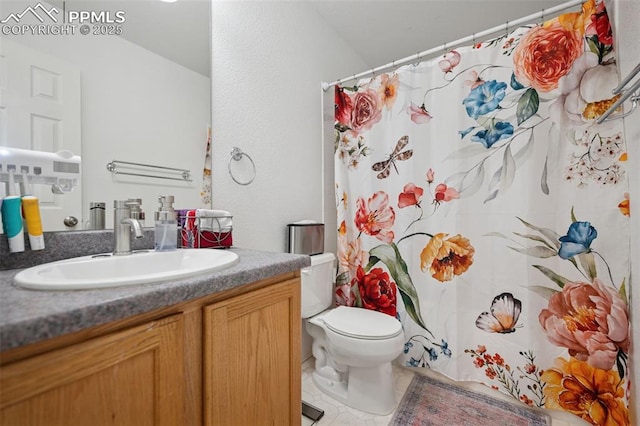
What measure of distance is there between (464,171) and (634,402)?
1124 mm

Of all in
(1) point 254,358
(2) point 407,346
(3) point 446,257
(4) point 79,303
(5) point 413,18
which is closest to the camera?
(4) point 79,303

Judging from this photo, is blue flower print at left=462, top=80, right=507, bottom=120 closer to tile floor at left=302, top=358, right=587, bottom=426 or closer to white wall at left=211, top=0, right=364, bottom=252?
white wall at left=211, top=0, right=364, bottom=252

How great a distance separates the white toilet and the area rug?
0.10 metres

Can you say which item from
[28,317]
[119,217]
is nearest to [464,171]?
[119,217]

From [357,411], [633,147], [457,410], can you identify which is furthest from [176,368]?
[633,147]

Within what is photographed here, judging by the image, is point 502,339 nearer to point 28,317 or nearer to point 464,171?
point 464,171

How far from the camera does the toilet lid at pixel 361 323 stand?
133 cm

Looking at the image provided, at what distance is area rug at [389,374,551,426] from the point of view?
1309mm

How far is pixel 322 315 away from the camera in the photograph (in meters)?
1.61

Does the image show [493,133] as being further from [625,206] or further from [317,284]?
[317,284]

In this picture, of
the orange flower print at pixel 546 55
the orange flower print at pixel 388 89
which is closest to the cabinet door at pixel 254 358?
the orange flower print at pixel 388 89

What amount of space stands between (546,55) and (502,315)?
4.04 ft

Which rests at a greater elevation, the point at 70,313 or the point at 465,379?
the point at 70,313

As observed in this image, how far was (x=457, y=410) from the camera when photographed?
138 centimetres
